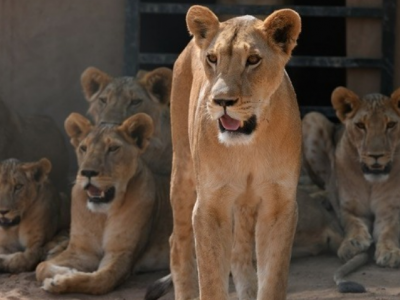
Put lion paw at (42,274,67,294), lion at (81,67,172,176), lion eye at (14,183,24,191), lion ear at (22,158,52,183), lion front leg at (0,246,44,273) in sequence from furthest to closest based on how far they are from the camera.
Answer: lion at (81,67,172,176)
lion ear at (22,158,52,183)
lion eye at (14,183,24,191)
lion front leg at (0,246,44,273)
lion paw at (42,274,67,294)

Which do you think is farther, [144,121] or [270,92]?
[144,121]

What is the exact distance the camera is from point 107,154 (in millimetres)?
7195

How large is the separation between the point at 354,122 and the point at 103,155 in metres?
1.57

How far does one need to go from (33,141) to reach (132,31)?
1.01 m

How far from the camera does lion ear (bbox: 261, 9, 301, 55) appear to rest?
5023 millimetres

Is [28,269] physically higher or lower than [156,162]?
lower

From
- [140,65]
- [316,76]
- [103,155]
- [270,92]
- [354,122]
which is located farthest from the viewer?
[316,76]

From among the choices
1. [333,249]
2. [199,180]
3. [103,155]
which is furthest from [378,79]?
[199,180]

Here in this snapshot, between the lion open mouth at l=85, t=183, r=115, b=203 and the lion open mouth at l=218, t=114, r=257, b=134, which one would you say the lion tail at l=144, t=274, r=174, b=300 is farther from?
the lion open mouth at l=218, t=114, r=257, b=134

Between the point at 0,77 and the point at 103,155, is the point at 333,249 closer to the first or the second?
the point at 103,155

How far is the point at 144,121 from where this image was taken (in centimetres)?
739

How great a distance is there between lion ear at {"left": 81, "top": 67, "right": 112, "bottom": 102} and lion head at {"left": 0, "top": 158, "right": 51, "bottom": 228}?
67 cm

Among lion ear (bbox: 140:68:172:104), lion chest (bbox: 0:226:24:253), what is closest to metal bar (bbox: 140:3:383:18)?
lion ear (bbox: 140:68:172:104)

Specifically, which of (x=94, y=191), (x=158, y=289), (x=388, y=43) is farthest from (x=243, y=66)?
(x=388, y=43)
